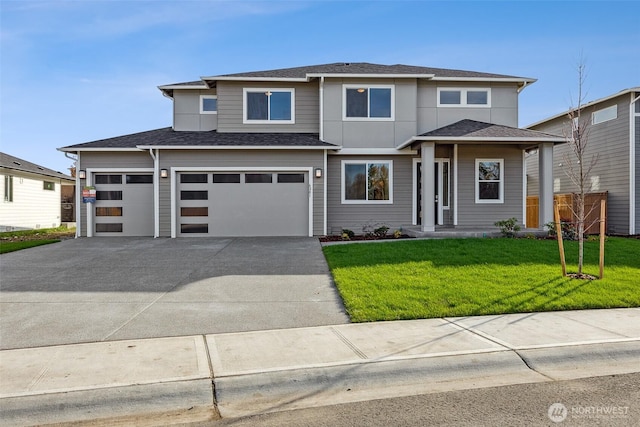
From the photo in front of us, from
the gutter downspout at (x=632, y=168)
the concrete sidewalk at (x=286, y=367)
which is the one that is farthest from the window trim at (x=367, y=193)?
the concrete sidewalk at (x=286, y=367)

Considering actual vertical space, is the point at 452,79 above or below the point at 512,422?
above

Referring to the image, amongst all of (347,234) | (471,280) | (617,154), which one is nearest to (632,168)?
(617,154)

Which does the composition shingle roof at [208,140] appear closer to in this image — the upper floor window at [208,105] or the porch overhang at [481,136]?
the upper floor window at [208,105]

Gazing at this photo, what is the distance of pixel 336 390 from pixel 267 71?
50.6 feet

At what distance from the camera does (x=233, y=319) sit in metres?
5.91

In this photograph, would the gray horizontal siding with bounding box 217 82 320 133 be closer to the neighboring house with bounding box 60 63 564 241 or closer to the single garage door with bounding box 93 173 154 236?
the neighboring house with bounding box 60 63 564 241

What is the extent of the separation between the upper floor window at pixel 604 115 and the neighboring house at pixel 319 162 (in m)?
4.56

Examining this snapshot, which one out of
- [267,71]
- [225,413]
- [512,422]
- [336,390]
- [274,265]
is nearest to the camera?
[512,422]

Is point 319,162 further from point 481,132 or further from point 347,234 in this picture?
point 481,132

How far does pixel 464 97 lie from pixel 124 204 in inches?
524

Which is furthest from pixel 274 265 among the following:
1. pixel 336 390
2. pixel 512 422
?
pixel 512 422

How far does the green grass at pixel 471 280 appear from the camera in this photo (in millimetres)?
6293

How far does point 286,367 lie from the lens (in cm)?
417

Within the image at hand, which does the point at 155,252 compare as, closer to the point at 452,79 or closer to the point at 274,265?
the point at 274,265
